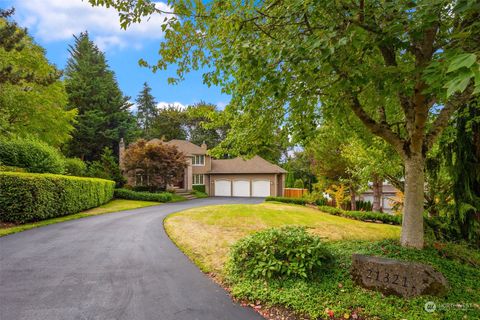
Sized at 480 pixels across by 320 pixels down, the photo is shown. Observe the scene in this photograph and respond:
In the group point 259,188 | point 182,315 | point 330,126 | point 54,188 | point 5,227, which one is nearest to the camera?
point 182,315

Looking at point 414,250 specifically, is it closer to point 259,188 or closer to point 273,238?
point 273,238

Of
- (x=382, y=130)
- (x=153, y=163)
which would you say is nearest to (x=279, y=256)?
(x=382, y=130)

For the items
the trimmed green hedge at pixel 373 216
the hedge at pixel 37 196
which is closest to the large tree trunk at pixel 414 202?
the trimmed green hedge at pixel 373 216

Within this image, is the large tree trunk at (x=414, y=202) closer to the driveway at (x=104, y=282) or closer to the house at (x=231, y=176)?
the driveway at (x=104, y=282)

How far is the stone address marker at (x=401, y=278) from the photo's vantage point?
397cm

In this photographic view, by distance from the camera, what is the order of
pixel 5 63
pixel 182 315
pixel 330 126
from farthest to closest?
pixel 5 63 < pixel 330 126 < pixel 182 315

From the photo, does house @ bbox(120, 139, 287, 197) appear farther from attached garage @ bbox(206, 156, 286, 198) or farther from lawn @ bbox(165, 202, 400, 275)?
lawn @ bbox(165, 202, 400, 275)

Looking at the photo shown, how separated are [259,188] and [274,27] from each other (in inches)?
1007

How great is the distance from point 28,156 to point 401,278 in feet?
52.0

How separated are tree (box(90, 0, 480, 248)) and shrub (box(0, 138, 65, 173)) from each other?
1159 cm

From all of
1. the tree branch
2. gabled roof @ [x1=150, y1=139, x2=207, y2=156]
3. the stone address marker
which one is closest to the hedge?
the stone address marker

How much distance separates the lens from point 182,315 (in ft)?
12.2

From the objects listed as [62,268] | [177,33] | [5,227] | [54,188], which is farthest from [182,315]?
[54,188]

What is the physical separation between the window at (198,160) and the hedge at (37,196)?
17.2 metres
